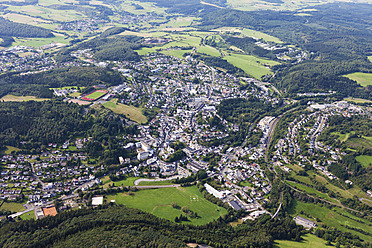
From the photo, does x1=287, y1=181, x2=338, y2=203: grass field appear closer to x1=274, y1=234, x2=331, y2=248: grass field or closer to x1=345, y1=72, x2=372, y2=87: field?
x1=274, y1=234, x2=331, y2=248: grass field

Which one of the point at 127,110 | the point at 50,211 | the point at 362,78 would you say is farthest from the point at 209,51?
the point at 50,211

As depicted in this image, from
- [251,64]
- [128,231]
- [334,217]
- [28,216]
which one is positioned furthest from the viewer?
[251,64]

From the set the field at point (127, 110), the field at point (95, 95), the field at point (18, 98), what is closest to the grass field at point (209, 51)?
the field at point (95, 95)

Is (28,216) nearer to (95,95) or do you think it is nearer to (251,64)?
(95,95)

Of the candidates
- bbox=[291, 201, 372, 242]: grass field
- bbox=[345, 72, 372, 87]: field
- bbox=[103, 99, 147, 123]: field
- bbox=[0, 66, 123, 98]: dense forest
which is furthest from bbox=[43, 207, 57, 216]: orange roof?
bbox=[345, 72, 372, 87]: field

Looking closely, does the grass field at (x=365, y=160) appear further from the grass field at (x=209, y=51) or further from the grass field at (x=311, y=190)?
the grass field at (x=209, y=51)
